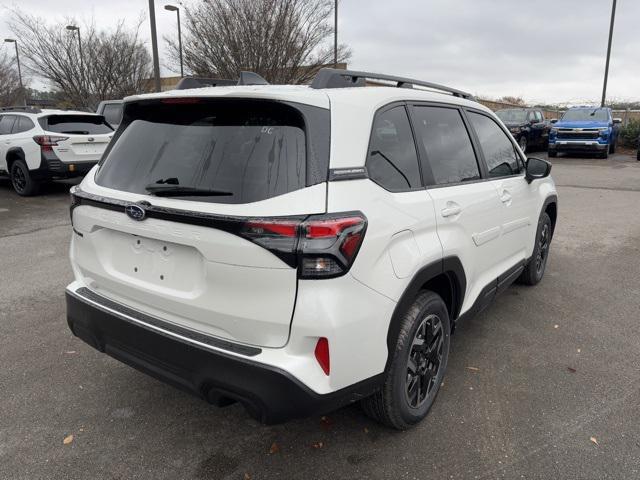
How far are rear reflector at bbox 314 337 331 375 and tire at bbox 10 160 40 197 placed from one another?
971 centimetres

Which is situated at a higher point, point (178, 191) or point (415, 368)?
point (178, 191)

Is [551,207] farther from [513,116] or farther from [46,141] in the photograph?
[513,116]

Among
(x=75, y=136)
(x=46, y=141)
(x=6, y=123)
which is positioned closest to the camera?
(x=46, y=141)

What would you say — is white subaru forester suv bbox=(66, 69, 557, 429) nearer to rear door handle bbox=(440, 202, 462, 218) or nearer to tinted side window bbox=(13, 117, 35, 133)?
rear door handle bbox=(440, 202, 462, 218)

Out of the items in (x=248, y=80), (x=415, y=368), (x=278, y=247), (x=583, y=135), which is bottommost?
(x=415, y=368)

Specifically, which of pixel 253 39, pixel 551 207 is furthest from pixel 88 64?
pixel 551 207

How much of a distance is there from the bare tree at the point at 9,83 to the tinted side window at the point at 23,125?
2331 centimetres

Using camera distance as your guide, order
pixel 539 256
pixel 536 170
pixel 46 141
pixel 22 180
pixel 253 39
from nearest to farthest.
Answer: pixel 536 170, pixel 539 256, pixel 46 141, pixel 22 180, pixel 253 39

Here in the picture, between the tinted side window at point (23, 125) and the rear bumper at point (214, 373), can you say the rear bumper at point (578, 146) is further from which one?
the rear bumper at point (214, 373)

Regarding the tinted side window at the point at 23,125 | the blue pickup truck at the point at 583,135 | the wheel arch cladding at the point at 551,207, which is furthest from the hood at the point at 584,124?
the tinted side window at the point at 23,125

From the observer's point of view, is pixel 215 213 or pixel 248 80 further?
pixel 248 80

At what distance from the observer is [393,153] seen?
8.29 feet

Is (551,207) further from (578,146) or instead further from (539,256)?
(578,146)

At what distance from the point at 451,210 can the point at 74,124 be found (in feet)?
30.2
